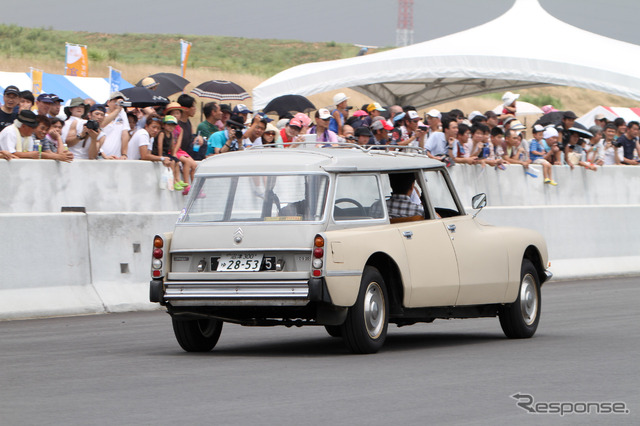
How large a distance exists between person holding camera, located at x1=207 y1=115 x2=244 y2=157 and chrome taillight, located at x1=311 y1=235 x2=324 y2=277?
7.48m

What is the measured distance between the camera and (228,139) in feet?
58.5

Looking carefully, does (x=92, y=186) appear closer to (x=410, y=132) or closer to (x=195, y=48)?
(x=410, y=132)

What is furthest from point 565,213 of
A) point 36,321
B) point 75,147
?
point 36,321

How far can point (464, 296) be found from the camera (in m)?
11.8

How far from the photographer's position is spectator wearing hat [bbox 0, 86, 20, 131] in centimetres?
1619

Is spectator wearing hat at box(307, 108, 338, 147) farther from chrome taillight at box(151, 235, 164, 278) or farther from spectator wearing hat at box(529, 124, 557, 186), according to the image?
chrome taillight at box(151, 235, 164, 278)

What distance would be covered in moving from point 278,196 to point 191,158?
22.7 feet

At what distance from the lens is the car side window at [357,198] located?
10.9 m

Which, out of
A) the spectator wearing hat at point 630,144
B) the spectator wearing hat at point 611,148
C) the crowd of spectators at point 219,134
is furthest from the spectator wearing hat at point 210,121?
the spectator wearing hat at point 630,144

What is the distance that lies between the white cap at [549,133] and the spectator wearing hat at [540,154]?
0.19 ft

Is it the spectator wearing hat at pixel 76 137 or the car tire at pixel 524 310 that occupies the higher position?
the spectator wearing hat at pixel 76 137

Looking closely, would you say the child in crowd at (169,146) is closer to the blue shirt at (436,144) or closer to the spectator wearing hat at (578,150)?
the blue shirt at (436,144)

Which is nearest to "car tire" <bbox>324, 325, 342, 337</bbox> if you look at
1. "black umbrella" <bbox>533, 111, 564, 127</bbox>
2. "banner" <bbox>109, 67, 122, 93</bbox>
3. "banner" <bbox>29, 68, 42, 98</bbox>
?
"black umbrella" <bbox>533, 111, 564, 127</bbox>

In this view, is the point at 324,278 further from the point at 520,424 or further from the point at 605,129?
the point at 605,129
